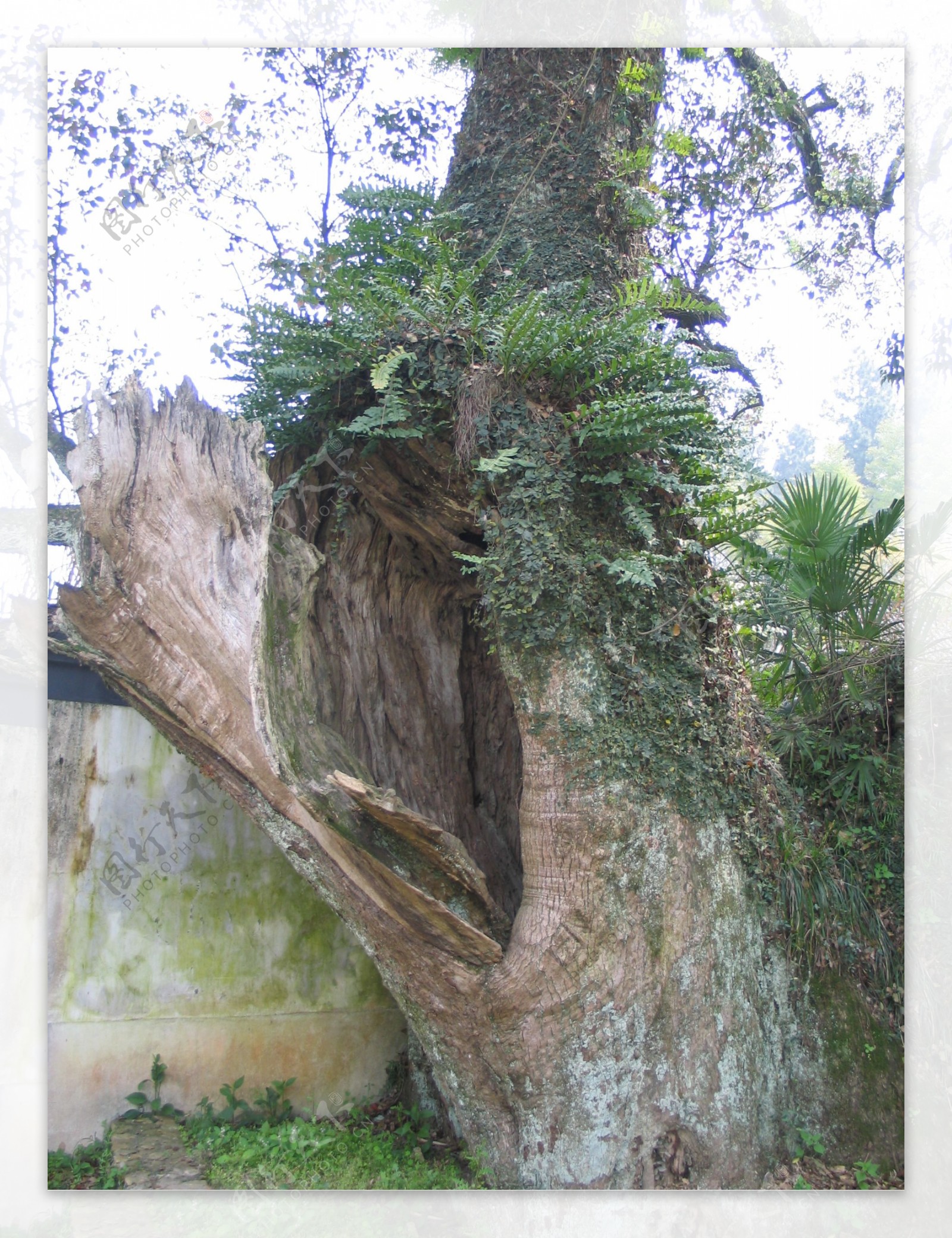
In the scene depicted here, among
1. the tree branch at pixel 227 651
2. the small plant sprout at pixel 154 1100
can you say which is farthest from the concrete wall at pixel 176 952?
the tree branch at pixel 227 651

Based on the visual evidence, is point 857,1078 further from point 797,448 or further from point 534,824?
point 797,448

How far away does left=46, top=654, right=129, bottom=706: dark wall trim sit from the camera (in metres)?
4.49

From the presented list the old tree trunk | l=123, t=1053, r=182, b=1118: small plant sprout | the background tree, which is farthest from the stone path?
the background tree

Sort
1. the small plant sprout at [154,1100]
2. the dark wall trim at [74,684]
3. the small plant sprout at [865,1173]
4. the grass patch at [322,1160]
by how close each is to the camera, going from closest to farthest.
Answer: the small plant sprout at [865,1173]
the grass patch at [322,1160]
the small plant sprout at [154,1100]
the dark wall trim at [74,684]

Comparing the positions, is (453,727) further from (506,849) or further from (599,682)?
(599,682)

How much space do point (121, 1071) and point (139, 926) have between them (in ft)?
2.34

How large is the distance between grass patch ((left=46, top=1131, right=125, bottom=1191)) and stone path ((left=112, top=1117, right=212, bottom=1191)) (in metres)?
0.04

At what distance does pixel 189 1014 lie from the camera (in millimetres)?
4379

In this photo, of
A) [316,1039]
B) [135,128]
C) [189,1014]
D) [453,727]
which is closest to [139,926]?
[189,1014]

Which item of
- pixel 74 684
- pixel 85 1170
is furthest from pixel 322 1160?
pixel 74 684

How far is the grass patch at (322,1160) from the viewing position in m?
3.59

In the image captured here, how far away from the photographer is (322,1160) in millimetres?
3791

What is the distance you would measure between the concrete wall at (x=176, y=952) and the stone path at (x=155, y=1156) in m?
0.14

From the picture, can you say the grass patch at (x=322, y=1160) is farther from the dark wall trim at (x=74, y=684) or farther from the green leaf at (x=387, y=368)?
the green leaf at (x=387, y=368)
